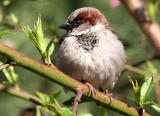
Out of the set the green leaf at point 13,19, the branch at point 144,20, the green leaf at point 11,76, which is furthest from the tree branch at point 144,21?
the green leaf at point 11,76

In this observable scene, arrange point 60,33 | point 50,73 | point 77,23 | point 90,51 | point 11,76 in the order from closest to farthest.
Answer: point 50,73 < point 11,76 < point 90,51 < point 77,23 < point 60,33

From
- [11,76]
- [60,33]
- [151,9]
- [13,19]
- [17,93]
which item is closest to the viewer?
[17,93]

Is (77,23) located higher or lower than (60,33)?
lower

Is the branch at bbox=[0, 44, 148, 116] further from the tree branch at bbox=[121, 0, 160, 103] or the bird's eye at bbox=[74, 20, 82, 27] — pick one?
the tree branch at bbox=[121, 0, 160, 103]

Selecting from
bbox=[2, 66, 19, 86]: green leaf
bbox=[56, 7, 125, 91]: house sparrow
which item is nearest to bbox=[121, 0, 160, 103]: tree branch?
bbox=[56, 7, 125, 91]: house sparrow


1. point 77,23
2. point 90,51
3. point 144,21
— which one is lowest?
point 90,51

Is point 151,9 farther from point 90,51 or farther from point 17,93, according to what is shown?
point 17,93

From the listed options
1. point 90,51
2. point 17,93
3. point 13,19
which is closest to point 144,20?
point 90,51

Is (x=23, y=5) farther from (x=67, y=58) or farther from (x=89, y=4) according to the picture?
(x=67, y=58)
